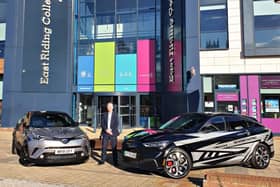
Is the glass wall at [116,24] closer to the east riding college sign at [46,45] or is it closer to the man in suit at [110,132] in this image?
the east riding college sign at [46,45]

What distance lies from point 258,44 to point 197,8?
385cm

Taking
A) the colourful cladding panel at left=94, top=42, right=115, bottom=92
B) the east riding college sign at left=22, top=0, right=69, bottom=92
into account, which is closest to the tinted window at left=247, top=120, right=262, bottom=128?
the colourful cladding panel at left=94, top=42, right=115, bottom=92

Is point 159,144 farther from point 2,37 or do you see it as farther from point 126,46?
point 2,37

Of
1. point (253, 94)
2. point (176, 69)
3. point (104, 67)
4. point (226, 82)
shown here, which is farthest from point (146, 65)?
point (253, 94)

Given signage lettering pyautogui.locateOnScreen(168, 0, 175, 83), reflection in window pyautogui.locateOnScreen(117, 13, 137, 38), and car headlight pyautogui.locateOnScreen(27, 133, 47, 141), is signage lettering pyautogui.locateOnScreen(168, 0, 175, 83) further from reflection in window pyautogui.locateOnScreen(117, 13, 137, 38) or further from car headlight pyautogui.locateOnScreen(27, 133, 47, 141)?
car headlight pyautogui.locateOnScreen(27, 133, 47, 141)

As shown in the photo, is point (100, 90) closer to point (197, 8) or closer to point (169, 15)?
point (169, 15)

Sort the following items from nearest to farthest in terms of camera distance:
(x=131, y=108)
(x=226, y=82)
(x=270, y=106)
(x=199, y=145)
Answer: (x=199, y=145) < (x=270, y=106) < (x=226, y=82) < (x=131, y=108)

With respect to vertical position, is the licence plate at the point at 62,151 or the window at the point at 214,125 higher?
the window at the point at 214,125

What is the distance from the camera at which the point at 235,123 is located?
6.98 metres

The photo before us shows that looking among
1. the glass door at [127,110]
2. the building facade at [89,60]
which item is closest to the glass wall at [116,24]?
the building facade at [89,60]

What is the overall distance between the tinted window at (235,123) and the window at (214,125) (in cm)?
22

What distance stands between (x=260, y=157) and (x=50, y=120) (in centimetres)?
620

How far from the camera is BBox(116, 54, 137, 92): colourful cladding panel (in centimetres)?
1688

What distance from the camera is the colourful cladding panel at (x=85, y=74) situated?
687 inches
